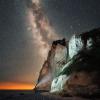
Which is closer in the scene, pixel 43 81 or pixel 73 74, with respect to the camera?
pixel 73 74

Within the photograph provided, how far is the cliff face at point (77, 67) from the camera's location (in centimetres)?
5292

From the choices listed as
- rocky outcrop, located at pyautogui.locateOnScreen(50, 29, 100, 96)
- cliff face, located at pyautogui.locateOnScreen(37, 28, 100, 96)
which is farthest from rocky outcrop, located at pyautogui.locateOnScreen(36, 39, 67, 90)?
rocky outcrop, located at pyautogui.locateOnScreen(50, 29, 100, 96)

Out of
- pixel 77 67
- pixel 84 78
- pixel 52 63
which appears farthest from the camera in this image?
pixel 52 63

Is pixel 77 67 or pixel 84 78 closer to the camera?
pixel 84 78

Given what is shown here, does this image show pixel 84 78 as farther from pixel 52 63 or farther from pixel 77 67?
pixel 52 63

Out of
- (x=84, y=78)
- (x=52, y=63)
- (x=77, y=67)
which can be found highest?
(x=52, y=63)

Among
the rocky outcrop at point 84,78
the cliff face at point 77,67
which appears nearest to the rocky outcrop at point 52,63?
the cliff face at point 77,67

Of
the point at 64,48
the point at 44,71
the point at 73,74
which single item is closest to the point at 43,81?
the point at 44,71

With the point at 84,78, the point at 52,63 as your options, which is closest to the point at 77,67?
the point at 84,78

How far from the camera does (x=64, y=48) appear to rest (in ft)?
342

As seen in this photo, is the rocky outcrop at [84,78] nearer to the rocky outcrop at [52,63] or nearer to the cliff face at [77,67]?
the cliff face at [77,67]

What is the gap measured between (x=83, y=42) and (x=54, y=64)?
2721 centimetres

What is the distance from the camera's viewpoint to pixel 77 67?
62.3 meters

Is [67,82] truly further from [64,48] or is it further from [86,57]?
[64,48]
